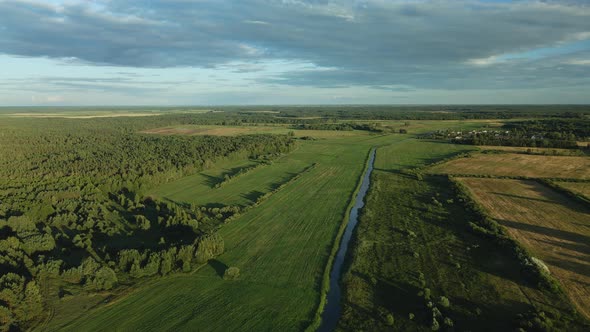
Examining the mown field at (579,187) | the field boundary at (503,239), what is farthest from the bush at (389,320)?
the mown field at (579,187)

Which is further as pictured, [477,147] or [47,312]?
[477,147]

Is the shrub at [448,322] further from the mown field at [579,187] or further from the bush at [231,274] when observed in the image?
the mown field at [579,187]

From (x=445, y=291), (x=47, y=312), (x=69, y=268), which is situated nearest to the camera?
(x=47, y=312)

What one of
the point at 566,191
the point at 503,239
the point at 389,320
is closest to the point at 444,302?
the point at 389,320

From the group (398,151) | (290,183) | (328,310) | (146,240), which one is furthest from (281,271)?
(398,151)

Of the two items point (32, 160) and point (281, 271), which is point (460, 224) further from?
point (32, 160)

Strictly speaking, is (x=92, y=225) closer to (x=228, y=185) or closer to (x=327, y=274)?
(x=228, y=185)
